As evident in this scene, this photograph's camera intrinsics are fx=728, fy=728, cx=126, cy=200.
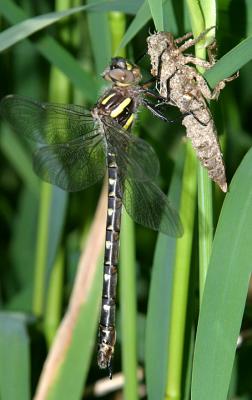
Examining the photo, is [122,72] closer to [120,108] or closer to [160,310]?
[120,108]

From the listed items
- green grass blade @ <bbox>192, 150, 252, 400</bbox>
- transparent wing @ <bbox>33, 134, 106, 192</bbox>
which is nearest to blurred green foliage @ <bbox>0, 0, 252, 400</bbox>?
green grass blade @ <bbox>192, 150, 252, 400</bbox>

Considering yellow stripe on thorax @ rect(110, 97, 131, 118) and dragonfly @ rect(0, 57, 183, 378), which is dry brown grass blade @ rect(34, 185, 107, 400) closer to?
dragonfly @ rect(0, 57, 183, 378)

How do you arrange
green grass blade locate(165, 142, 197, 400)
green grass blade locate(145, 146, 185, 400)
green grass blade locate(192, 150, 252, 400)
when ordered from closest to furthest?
green grass blade locate(192, 150, 252, 400), green grass blade locate(165, 142, 197, 400), green grass blade locate(145, 146, 185, 400)

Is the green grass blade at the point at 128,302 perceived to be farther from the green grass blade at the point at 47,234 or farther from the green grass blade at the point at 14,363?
the green grass blade at the point at 47,234

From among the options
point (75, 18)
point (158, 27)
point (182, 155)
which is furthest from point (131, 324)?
point (75, 18)

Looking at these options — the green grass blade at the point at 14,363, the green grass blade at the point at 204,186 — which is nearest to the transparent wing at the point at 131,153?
the green grass blade at the point at 204,186

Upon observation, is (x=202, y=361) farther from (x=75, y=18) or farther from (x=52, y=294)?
(x=75, y=18)
